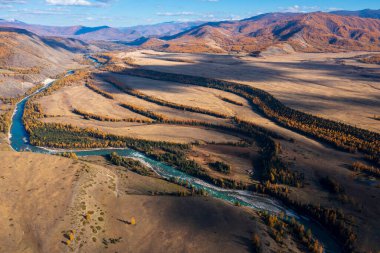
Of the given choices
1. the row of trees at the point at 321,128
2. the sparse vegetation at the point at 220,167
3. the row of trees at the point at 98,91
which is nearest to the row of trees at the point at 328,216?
the sparse vegetation at the point at 220,167

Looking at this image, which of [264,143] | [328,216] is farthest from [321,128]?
[328,216]

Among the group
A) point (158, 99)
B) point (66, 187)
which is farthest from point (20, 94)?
point (66, 187)

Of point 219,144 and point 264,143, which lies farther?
point 219,144

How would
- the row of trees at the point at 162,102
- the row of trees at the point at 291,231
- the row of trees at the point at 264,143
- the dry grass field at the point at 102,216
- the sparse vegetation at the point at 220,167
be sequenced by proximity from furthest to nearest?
the row of trees at the point at 162,102 < the sparse vegetation at the point at 220,167 < the row of trees at the point at 264,143 < the row of trees at the point at 291,231 < the dry grass field at the point at 102,216

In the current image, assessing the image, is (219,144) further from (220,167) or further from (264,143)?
(220,167)

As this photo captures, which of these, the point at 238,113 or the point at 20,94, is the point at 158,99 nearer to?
the point at 238,113

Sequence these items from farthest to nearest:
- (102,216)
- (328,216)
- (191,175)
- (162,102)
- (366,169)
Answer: (162,102) → (191,175) → (366,169) → (328,216) → (102,216)

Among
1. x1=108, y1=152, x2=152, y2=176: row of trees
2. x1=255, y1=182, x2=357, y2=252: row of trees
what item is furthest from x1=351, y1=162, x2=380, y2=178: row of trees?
x1=108, y1=152, x2=152, y2=176: row of trees

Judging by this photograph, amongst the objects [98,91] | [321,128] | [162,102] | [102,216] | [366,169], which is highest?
[321,128]

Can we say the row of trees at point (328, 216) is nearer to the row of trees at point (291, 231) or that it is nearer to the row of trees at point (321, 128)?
the row of trees at point (291, 231)

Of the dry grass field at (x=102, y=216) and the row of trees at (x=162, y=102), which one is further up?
the row of trees at (x=162, y=102)
